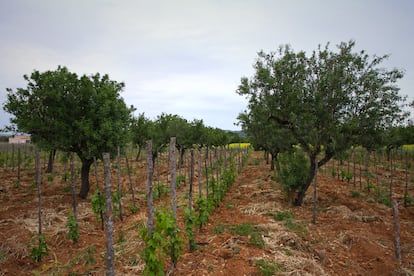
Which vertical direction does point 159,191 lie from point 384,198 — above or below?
above

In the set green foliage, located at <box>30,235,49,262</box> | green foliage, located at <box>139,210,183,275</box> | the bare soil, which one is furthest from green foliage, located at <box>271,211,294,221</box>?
green foliage, located at <box>30,235,49,262</box>

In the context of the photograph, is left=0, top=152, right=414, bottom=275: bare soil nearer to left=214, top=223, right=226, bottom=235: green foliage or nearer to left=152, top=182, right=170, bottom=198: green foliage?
left=214, top=223, right=226, bottom=235: green foliage

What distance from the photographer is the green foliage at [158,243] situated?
405 centimetres

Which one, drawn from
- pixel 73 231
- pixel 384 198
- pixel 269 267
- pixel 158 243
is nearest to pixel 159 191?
pixel 73 231

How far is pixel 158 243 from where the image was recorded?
Answer: 4641 mm

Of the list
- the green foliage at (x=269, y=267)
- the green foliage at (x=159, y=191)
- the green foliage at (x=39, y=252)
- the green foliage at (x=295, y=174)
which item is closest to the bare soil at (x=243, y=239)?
the green foliage at (x=269, y=267)

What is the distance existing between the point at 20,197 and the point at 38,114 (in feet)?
14.2

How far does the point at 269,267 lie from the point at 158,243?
2.41 m

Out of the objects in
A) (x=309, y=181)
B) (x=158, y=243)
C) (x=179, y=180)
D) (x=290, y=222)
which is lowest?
(x=290, y=222)

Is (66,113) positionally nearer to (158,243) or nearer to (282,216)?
(158,243)

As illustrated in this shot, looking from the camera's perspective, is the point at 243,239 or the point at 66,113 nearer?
the point at 243,239

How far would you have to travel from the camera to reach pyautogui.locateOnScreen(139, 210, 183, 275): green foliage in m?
4.05

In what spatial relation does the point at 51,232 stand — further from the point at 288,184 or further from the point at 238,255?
the point at 288,184

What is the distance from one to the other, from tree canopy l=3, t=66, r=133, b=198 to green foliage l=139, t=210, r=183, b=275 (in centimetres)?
654
